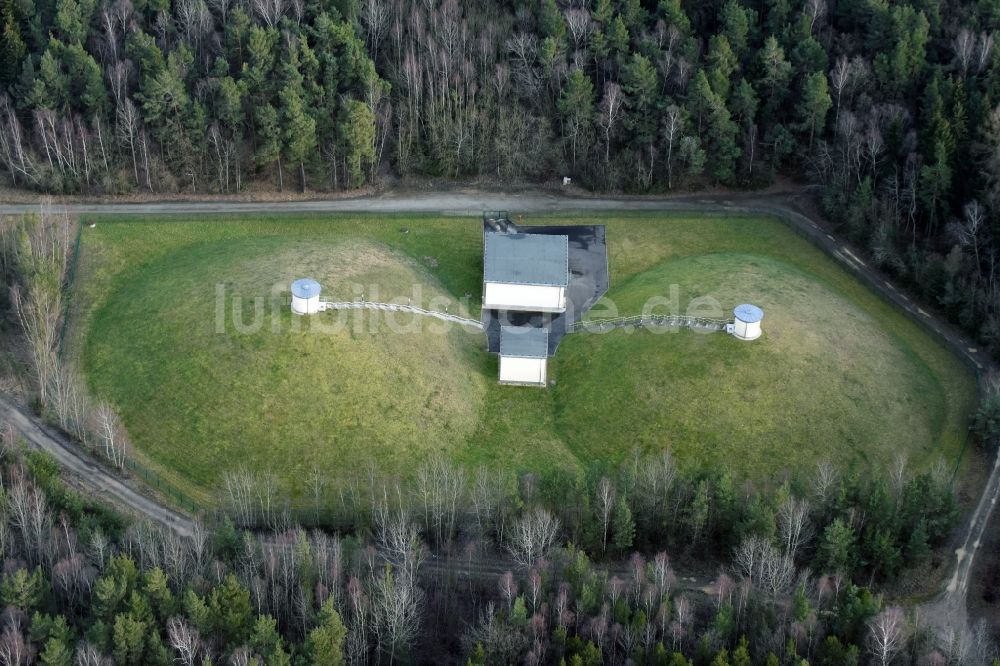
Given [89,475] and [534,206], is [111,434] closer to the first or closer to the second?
[89,475]

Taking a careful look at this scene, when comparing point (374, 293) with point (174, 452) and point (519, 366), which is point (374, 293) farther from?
point (174, 452)

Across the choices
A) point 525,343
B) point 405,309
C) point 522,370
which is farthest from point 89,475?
point 525,343

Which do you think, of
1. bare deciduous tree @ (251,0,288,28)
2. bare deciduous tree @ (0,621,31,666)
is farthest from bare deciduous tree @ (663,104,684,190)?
bare deciduous tree @ (0,621,31,666)

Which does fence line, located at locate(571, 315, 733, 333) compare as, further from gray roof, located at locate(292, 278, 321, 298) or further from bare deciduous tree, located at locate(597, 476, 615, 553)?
bare deciduous tree, located at locate(597, 476, 615, 553)

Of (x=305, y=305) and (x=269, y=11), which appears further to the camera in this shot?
(x=269, y=11)

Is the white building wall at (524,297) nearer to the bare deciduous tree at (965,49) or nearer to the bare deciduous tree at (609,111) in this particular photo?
the bare deciduous tree at (609,111)

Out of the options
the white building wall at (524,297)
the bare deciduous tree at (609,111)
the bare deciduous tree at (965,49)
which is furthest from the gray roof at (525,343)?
the bare deciduous tree at (965,49)

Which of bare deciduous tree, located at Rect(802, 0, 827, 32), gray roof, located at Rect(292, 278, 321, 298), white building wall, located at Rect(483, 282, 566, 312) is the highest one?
bare deciduous tree, located at Rect(802, 0, 827, 32)

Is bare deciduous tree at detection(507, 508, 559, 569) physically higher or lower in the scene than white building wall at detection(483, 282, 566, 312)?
lower
